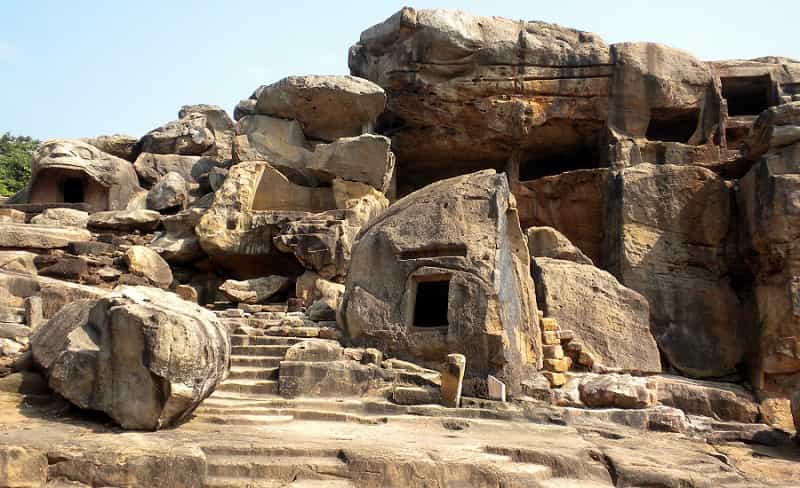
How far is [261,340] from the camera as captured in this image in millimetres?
8500

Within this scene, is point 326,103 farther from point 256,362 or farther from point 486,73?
point 256,362

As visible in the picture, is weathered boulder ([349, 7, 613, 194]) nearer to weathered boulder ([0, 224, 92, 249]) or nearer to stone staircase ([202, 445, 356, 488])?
weathered boulder ([0, 224, 92, 249])

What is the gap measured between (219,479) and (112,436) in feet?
3.12

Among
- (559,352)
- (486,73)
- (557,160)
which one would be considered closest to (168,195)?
(486,73)

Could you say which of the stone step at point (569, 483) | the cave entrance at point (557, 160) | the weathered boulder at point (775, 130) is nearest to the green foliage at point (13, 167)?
the cave entrance at point (557, 160)

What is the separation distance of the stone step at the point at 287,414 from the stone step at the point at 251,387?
66cm

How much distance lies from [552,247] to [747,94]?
10.9m

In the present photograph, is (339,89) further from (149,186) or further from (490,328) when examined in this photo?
(490,328)

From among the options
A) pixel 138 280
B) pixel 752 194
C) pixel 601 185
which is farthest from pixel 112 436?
pixel 601 185

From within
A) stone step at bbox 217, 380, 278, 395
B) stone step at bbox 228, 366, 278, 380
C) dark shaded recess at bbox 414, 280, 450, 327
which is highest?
dark shaded recess at bbox 414, 280, 450, 327

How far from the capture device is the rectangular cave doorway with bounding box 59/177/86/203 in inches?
665

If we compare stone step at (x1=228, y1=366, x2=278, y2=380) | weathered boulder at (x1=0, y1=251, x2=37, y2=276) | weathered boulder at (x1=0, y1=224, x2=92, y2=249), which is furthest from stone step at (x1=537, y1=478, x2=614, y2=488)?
weathered boulder at (x1=0, y1=224, x2=92, y2=249)

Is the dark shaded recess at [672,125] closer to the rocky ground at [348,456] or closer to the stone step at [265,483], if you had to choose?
the rocky ground at [348,456]

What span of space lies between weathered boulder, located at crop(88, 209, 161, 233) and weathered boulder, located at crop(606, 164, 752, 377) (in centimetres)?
902
